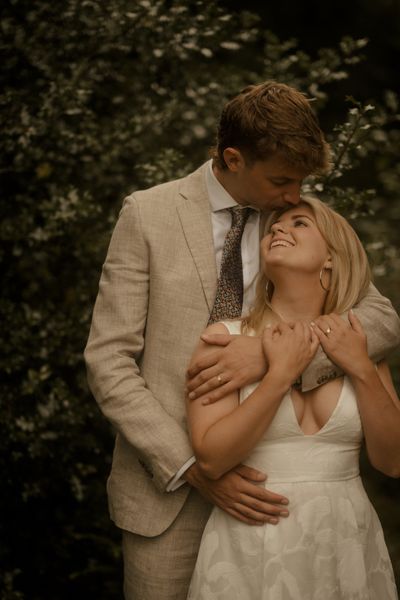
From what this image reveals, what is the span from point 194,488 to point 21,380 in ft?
5.55

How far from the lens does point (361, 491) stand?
2.24 m

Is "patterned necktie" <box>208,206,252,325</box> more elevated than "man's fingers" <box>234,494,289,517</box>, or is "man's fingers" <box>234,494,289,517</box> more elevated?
"patterned necktie" <box>208,206,252,325</box>

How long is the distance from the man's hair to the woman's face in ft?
0.55

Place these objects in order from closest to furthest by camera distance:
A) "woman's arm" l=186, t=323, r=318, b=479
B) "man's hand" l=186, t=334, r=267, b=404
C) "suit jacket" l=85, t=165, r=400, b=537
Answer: "woman's arm" l=186, t=323, r=318, b=479 < "man's hand" l=186, t=334, r=267, b=404 < "suit jacket" l=85, t=165, r=400, b=537

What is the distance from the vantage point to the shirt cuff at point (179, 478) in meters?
2.24

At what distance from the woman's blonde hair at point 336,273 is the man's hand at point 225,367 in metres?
0.11

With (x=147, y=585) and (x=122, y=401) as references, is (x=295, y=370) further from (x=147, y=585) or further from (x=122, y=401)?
(x=147, y=585)

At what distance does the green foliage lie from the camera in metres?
3.61

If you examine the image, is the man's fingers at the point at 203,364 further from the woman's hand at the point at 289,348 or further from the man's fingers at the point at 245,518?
the man's fingers at the point at 245,518

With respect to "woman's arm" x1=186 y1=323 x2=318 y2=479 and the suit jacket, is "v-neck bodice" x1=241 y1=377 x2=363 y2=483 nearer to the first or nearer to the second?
"woman's arm" x1=186 y1=323 x2=318 y2=479

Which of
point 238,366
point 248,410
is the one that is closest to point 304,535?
point 248,410

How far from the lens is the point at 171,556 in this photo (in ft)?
7.68

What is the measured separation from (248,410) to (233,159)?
84cm

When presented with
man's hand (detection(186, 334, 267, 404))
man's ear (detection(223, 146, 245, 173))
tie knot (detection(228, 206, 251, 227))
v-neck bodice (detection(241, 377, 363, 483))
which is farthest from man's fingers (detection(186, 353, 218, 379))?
man's ear (detection(223, 146, 245, 173))
